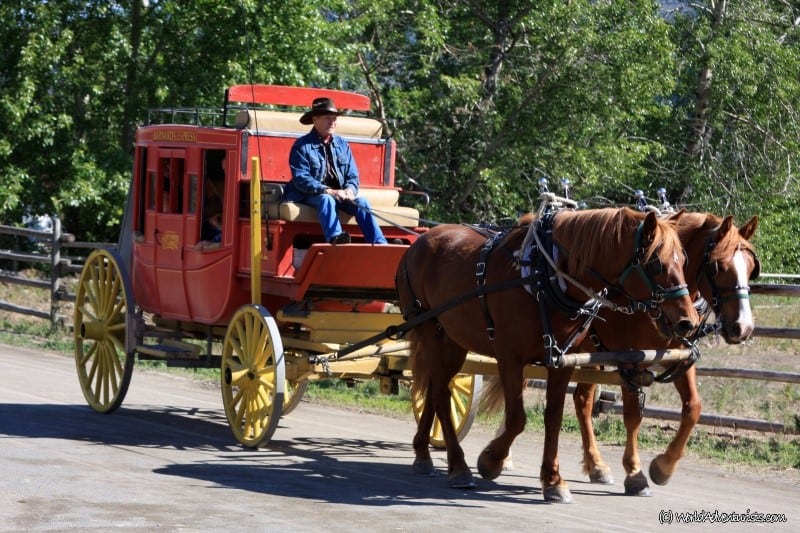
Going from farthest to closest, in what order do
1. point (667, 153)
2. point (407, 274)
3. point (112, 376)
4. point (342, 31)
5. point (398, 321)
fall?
point (667, 153) → point (342, 31) → point (112, 376) → point (398, 321) → point (407, 274)

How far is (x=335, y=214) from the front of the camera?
29.6 feet

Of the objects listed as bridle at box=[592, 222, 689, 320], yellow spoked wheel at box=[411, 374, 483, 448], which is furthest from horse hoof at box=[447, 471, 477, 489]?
bridle at box=[592, 222, 689, 320]

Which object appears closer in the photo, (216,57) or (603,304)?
(603,304)

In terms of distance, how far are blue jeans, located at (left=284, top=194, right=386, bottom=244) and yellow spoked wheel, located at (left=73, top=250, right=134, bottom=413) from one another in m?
2.23

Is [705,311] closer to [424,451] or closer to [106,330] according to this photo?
[424,451]

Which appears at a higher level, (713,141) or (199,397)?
(713,141)

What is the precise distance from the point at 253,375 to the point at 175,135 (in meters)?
2.37

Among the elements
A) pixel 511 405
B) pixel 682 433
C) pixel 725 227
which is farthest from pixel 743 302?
pixel 511 405

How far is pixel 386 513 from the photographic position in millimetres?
6871

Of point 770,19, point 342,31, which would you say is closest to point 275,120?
point 342,31

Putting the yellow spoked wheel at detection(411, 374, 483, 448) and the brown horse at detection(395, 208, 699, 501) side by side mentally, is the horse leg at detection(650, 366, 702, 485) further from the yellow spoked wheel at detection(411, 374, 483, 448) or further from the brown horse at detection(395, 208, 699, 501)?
the yellow spoked wheel at detection(411, 374, 483, 448)

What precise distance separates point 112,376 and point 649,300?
17.7ft

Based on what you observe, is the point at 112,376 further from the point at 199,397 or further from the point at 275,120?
the point at 275,120

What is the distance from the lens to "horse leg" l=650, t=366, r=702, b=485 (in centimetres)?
779
